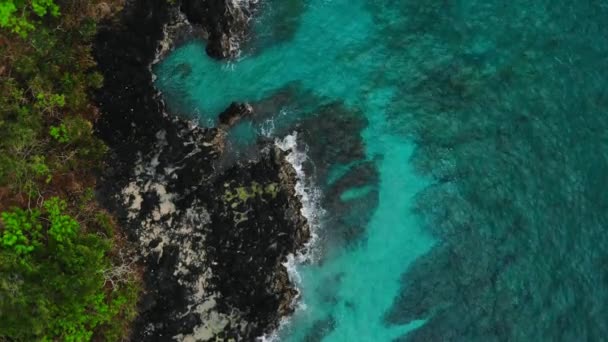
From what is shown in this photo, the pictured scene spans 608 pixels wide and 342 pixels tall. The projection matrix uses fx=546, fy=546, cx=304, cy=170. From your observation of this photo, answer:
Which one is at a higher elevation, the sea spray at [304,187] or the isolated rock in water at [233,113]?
the isolated rock in water at [233,113]

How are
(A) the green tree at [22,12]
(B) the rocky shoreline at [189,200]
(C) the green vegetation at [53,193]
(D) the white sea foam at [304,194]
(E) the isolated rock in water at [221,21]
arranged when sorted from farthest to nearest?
1. (D) the white sea foam at [304,194]
2. (E) the isolated rock in water at [221,21]
3. (B) the rocky shoreline at [189,200]
4. (A) the green tree at [22,12]
5. (C) the green vegetation at [53,193]

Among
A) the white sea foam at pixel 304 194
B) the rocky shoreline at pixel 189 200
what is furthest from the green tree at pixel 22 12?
the white sea foam at pixel 304 194

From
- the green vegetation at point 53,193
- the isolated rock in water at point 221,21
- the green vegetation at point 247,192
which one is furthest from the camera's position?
the isolated rock in water at point 221,21

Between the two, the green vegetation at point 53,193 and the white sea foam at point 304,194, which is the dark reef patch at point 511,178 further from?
the green vegetation at point 53,193

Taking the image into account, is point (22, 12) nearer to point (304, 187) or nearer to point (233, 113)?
point (233, 113)

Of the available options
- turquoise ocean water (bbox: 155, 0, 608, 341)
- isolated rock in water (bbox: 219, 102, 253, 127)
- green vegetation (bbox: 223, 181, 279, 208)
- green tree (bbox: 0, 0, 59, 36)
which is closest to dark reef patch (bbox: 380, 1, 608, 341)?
turquoise ocean water (bbox: 155, 0, 608, 341)

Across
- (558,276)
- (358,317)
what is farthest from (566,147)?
(358,317)

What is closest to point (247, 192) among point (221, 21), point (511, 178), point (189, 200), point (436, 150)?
point (189, 200)

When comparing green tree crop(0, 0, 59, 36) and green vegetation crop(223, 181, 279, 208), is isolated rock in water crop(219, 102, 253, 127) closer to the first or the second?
green vegetation crop(223, 181, 279, 208)
